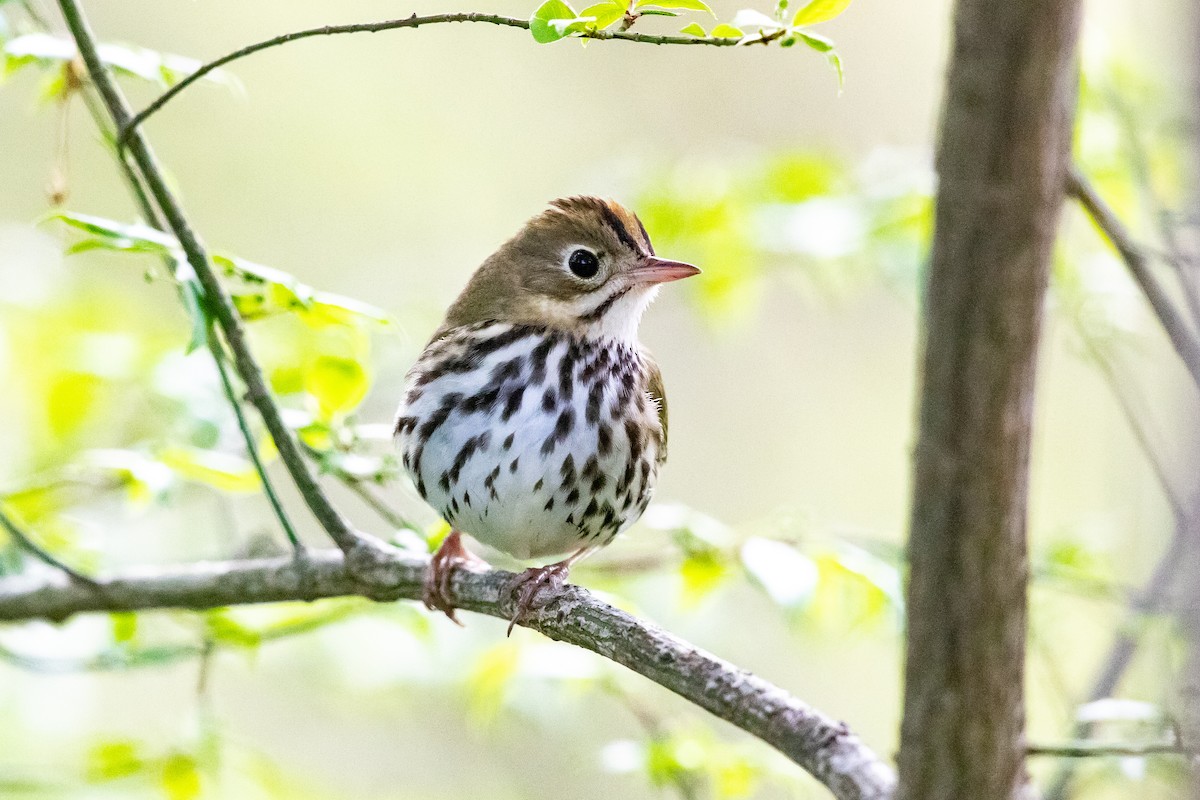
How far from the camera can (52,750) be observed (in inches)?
173

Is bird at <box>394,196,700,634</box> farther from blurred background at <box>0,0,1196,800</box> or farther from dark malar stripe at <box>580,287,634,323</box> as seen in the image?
blurred background at <box>0,0,1196,800</box>

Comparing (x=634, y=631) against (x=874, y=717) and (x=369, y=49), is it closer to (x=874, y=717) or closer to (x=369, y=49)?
(x=874, y=717)

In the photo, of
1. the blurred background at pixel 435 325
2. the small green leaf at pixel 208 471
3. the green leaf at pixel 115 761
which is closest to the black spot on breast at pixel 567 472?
the blurred background at pixel 435 325

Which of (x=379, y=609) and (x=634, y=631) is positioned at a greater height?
(x=634, y=631)

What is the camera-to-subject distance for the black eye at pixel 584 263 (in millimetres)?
3217

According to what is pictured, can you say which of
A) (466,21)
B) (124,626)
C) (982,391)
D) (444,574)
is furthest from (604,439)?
(982,391)

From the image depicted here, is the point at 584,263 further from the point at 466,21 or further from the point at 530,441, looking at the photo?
the point at 466,21

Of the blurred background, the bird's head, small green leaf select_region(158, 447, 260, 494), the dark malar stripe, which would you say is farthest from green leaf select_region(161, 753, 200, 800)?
the dark malar stripe

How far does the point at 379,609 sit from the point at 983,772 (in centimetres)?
200

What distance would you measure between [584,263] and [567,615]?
4.02ft

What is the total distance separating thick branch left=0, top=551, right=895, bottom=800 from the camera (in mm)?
1667

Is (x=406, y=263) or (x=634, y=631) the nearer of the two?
(x=634, y=631)

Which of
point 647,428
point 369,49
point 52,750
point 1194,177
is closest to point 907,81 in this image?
point 369,49

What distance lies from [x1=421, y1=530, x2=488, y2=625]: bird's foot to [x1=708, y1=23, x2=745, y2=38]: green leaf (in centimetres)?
124
